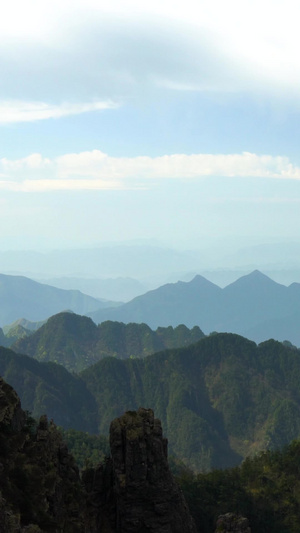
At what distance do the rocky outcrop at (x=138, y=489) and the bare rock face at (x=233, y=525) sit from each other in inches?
163

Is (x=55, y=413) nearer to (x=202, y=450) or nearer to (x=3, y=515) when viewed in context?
(x=202, y=450)

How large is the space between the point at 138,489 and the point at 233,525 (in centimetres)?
947

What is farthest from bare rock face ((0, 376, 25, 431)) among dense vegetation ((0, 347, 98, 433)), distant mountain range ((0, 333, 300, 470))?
dense vegetation ((0, 347, 98, 433))

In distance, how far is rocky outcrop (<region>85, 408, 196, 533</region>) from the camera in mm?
34375

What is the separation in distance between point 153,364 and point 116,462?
14154cm

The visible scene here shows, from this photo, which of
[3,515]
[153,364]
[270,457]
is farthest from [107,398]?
[3,515]

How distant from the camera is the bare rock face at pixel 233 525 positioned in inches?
1534

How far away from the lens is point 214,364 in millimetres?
172500

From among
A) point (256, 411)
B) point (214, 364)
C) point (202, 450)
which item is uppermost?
point (214, 364)

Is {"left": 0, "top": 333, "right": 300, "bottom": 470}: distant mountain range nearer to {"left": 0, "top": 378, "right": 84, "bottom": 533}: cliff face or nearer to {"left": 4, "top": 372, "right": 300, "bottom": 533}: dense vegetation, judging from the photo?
{"left": 4, "top": 372, "right": 300, "bottom": 533}: dense vegetation

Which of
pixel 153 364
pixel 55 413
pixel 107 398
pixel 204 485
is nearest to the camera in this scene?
pixel 204 485

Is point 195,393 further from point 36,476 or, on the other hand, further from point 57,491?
point 36,476

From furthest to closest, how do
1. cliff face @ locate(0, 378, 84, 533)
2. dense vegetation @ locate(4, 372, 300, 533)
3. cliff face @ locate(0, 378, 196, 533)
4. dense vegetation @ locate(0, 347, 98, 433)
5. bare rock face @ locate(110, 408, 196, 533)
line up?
dense vegetation @ locate(0, 347, 98, 433), bare rock face @ locate(110, 408, 196, 533), cliff face @ locate(0, 378, 196, 533), dense vegetation @ locate(4, 372, 300, 533), cliff face @ locate(0, 378, 84, 533)

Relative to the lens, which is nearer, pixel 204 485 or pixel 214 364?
pixel 204 485
